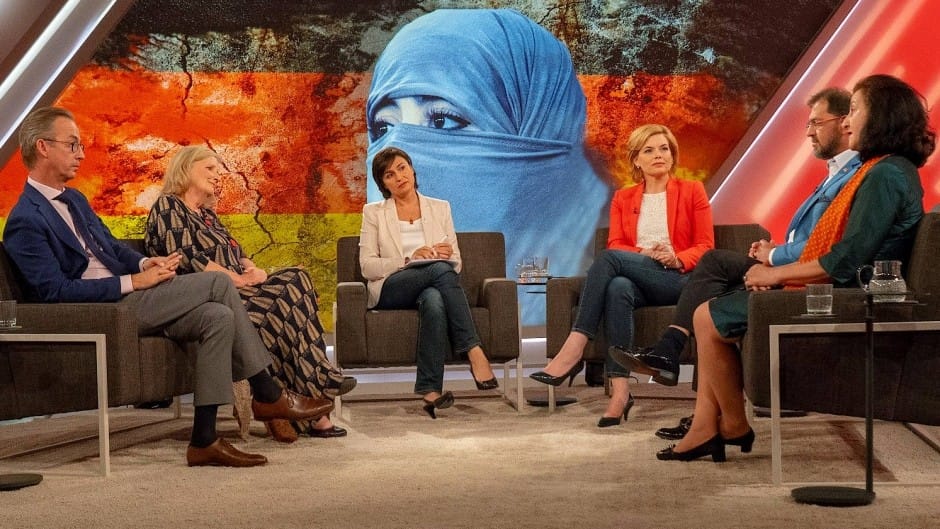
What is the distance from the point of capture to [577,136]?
21.0 ft

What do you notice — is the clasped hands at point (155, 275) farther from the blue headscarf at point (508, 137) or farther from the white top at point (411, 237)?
the blue headscarf at point (508, 137)

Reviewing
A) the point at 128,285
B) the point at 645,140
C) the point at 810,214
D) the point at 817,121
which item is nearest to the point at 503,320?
the point at 645,140

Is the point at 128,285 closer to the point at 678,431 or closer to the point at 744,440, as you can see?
the point at 678,431

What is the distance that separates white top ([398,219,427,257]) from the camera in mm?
4938

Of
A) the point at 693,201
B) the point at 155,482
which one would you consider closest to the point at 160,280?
the point at 155,482

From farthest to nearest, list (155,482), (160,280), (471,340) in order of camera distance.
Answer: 1. (471,340)
2. (160,280)
3. (155,482)

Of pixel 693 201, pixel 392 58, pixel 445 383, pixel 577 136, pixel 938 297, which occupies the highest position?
pixel 392 58

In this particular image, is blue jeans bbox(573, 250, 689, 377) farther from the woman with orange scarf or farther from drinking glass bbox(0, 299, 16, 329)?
drinking glass bbox(0, 299, 16, 329)

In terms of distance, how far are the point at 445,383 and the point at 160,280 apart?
2.32 m

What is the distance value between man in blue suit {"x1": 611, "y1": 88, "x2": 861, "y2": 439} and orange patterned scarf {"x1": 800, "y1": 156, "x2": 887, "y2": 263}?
435 millimetres

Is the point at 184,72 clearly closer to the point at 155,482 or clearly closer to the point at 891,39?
the point at 155,482

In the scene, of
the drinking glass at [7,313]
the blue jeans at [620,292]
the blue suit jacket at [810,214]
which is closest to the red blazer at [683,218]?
the blue jeans at [620,292]

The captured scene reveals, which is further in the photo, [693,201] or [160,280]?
[693,201]

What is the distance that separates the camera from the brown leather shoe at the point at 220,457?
341 centimetres
